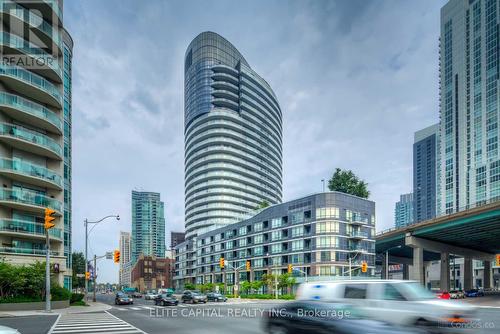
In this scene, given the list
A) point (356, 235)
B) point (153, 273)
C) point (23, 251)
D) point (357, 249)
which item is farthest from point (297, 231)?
point (153, 273)

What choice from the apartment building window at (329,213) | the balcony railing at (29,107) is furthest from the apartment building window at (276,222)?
the balcony railing at (29,107)

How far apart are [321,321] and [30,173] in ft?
124

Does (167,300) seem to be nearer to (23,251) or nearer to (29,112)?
(23,251)

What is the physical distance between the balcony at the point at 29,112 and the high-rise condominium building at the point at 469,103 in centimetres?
12916

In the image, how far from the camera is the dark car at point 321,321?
10.3 metres

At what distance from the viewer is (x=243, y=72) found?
170750 mm

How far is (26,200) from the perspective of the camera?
3972 centimetres

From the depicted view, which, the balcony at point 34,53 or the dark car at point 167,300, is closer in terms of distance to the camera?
the balcony at point 34,53

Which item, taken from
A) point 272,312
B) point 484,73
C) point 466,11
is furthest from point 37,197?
point 466,11

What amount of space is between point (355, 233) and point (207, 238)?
205 ft

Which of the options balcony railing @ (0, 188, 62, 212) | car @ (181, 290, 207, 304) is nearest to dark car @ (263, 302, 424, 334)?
car @ (181, 290, 207, 304)

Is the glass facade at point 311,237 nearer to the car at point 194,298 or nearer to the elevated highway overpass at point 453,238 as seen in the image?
the elevated highway overpass at point 453,238

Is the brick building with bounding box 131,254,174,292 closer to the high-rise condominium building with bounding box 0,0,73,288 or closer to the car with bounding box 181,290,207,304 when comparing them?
the car with bounding box 181,290,207,304

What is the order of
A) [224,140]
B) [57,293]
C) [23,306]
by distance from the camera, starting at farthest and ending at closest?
[224,140]
[57,293]
[23,306]
